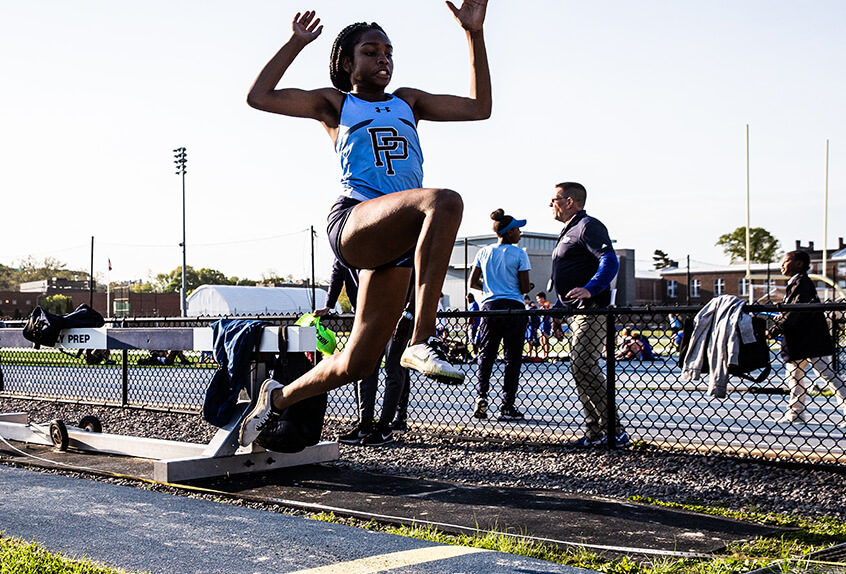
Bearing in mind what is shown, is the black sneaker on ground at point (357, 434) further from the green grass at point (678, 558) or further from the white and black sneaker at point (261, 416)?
the green grass at point (678, 558)

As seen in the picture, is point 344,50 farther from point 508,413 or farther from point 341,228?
point 508,413

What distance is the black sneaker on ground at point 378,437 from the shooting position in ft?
23.6

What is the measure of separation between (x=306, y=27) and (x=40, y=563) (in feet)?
8.16

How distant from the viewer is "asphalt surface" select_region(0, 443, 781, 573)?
3.34 meters

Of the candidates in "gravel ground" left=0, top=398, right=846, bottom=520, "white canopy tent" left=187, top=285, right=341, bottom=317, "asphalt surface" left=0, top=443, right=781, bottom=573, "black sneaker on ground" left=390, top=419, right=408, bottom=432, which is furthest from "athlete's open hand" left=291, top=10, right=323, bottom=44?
"white canopy tent" left=187, top=285, right=341, bottom=317

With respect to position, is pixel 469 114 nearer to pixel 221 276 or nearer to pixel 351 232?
pixel 351 232

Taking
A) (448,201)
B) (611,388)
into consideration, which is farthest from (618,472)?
(448,201)

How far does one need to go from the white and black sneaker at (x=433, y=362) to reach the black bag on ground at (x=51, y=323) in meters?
4.53

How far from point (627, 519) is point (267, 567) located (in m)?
1.93

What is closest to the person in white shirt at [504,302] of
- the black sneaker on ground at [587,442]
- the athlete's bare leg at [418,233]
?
the black sneaker on ground at [587,442]

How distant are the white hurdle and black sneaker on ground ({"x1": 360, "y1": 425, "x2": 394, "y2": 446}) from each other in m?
0.93

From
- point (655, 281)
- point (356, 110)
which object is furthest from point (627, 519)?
point (655, 281)

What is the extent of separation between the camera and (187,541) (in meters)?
3.63

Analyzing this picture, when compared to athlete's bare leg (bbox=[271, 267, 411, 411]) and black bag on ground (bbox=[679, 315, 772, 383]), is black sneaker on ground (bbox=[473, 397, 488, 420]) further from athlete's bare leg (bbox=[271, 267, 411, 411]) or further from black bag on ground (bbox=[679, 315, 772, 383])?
athlete's bare leg (bbox=[271, 267, 411, 411])
